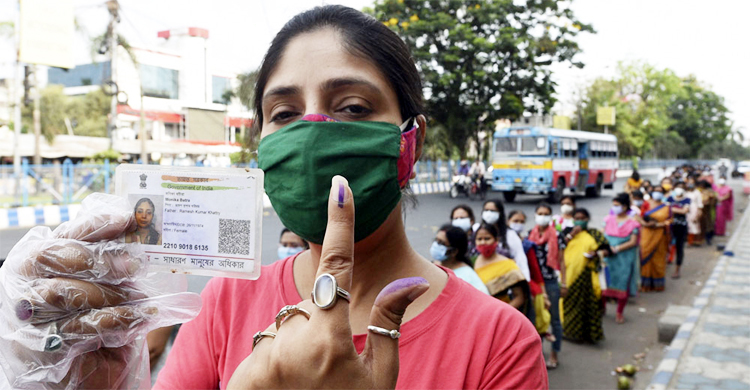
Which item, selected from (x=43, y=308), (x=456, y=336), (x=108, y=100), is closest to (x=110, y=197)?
(x=43, y=308)

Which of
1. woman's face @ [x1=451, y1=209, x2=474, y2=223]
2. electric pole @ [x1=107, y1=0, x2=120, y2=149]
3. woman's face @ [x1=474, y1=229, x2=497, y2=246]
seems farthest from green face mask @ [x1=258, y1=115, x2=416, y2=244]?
electric pole @ [x1=107, y1=0, x2=120, y2=149]

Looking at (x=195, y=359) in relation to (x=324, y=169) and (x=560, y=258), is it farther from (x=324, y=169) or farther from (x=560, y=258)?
(x=560, y=258)

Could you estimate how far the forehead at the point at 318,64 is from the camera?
44.6 inches

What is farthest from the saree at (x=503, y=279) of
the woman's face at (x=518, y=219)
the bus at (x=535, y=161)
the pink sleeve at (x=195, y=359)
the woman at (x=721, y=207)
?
the bus at (x=535, y=161)

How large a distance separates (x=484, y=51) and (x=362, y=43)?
18431 mm

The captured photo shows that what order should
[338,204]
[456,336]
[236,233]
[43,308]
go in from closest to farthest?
[338,204]
[43,308]
[236,233]
[456,336]

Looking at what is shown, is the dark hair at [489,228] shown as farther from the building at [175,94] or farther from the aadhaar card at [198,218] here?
the aadhaar card at [198,218]

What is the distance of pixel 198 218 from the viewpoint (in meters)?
0.94

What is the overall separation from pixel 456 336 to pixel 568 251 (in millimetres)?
5168

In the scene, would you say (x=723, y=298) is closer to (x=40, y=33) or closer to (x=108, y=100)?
(x=40, y=33)

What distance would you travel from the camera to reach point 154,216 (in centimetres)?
94

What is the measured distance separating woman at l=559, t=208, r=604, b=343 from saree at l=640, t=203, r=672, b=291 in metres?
2.65

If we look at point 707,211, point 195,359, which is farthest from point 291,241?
point 707,211

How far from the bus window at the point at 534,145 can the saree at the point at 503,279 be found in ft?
44.0
